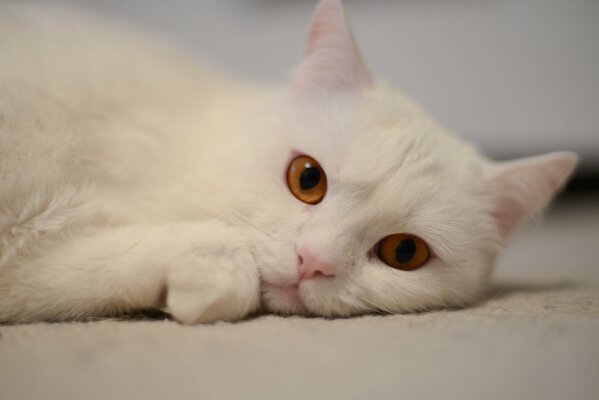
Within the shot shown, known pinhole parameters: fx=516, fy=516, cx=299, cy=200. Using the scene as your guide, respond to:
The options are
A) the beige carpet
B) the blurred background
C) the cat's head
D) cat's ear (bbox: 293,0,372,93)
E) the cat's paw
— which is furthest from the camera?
the blurred background

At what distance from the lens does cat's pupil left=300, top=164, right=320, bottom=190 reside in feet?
3.86

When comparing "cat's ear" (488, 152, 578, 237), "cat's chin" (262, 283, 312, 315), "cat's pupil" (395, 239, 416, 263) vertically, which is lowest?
"cat's chin" (262, 283, 312, 315)

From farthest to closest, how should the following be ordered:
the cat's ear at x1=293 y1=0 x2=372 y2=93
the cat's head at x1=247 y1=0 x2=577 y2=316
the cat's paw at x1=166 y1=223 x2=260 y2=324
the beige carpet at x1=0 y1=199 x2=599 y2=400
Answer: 1. the cat's ear at x1=293 y1=0 x2=372 y2=93
2. the cat's head at x1=247 y1=0 x2=577 y2=316
3. the cat's paw at x1=166 y1=223 x2=260 y2=324
4. the beige carpet at x1=0 y1=199 x2=599 y2=400

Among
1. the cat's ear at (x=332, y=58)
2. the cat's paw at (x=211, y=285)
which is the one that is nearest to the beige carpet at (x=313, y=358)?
the cat's paw at (x=211, y=285)

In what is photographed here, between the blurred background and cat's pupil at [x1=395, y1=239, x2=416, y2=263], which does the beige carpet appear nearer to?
cat's pupil at [x1=395, y1=239, x2=416, y2=263]

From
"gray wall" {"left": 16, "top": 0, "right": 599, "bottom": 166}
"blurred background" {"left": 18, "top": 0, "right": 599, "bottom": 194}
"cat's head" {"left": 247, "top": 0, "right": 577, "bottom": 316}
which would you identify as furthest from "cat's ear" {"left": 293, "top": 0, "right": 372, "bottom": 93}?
"gray wall" {"left": 16, "top": 0, "right": 599, "bottom": 166}

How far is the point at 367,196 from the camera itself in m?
1.14

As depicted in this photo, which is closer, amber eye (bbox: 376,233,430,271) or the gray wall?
amber eye (bbox: 376,233,430,271)

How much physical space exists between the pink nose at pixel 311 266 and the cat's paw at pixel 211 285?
0.34ft

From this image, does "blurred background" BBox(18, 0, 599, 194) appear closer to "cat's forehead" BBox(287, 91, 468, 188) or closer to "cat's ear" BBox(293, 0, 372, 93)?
"cat's ear" BBox(293, 0, 372, 93)

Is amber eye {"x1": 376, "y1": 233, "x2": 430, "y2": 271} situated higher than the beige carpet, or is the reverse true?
amber eye {"x1": 376, "y1": 233, "x2": 430, "y2": 271}

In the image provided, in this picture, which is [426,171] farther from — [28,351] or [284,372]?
[28,351]

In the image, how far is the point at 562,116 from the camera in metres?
3.35

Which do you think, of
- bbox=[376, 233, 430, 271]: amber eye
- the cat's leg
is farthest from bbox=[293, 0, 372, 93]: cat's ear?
the cat's leg
